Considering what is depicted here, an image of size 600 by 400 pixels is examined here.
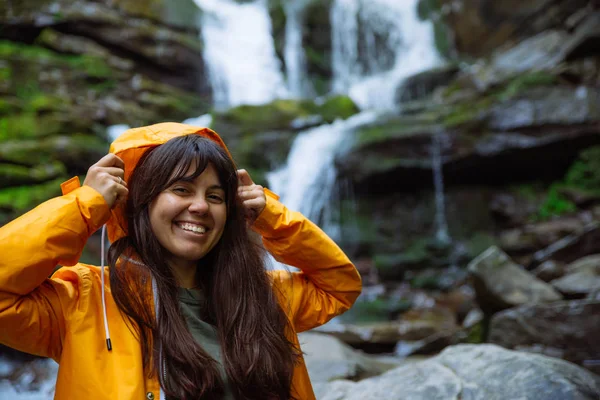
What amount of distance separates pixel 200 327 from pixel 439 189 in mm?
10512

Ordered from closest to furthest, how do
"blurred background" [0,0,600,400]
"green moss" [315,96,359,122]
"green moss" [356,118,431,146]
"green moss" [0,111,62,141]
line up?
"blurred background" [0,0,600,400]
"green moss" [0,111,62,141]
"green moss" [356,118,431,146]
"green moss" [315,96,359,122]

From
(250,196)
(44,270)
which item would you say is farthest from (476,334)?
(44,270)

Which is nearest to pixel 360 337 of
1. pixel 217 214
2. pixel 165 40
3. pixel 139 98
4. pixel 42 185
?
pixel 217 214

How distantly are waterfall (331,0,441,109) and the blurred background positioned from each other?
7.1 inches

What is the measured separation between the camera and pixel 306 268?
84.2 inches

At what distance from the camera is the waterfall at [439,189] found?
10773 millimetres

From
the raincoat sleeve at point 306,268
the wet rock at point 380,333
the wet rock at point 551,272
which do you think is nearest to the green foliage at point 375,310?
the wet rock at point 380,333

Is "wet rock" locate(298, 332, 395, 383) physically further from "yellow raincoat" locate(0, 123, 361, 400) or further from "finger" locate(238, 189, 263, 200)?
"yellow raincoat" locate(0, 123, 361, 400)

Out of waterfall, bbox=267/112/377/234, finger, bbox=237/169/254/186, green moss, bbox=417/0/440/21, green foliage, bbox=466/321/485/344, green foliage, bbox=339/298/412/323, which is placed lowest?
green foliage, bbox=339/298/412/323

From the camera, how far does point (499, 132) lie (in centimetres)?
1040

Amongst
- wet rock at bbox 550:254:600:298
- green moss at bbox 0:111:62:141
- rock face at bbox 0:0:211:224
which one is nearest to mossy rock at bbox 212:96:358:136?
rock face at bbox 0:0:211:224

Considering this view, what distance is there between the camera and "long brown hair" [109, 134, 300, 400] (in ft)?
5.48

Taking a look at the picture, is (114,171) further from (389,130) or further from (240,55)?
(240,55)

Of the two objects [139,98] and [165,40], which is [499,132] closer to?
[139,98]
